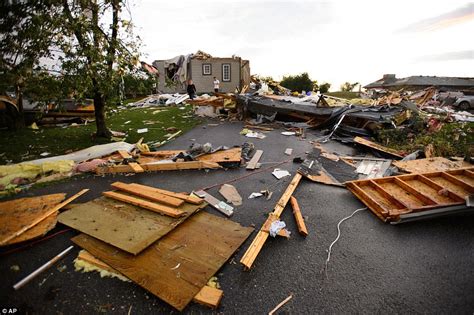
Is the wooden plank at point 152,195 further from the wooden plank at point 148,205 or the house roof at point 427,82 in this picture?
the house roof at point 427,82

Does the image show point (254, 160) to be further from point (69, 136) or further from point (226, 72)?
point (226, 72)

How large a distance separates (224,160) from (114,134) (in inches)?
200

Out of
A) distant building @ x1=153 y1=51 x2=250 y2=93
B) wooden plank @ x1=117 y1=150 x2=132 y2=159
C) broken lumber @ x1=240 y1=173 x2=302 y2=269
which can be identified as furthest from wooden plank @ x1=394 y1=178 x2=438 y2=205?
distant building @ x1=153 y1=51 x2=250 y2=93

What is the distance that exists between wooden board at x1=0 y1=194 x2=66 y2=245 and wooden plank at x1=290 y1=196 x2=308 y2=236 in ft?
11.8

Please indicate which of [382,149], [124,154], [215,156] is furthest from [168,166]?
[382,149]

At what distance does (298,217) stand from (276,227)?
1.75ft

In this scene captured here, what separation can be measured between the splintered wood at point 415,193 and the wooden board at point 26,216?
508cm

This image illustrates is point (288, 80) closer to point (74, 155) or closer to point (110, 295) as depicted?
point (74, 155)

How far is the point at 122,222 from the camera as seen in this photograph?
3.28m

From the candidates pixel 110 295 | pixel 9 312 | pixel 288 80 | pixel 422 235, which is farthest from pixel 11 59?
pixel 288 80

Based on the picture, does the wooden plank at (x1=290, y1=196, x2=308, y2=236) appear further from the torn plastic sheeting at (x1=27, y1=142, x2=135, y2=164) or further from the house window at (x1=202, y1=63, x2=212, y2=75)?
the house window at (x1=202, y1=63, x2=212, y2=75)

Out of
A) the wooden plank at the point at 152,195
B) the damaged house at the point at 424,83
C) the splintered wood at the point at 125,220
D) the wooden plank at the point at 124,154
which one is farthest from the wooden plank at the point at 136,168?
the damaged house at the point at 424,83

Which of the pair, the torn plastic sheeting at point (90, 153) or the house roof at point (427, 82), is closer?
the torn plastic sheeting at point (90, 153)

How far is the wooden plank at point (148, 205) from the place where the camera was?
3.44 meters
